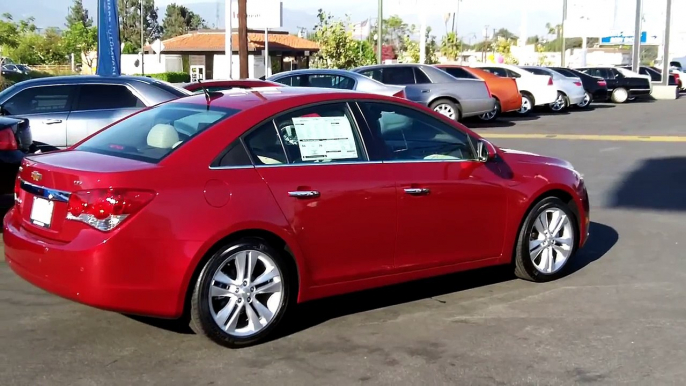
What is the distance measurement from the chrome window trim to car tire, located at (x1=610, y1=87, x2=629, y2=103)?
32868 millimetres

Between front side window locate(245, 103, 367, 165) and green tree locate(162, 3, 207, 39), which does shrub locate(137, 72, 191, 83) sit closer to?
front side window locate(245, 103, 367, 165)

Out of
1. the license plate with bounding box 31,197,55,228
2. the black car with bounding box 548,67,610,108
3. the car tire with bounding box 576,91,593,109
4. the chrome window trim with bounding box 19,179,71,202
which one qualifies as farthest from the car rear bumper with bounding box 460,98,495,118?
the license plate with bounding box 31,197,55,228

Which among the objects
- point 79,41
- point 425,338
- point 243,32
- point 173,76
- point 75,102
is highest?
point 79,41

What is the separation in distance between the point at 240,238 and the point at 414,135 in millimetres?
1638

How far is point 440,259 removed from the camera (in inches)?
238

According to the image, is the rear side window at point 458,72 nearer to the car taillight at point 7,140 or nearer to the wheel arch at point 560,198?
the car taillight at point 7,140

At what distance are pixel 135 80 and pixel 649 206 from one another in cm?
660

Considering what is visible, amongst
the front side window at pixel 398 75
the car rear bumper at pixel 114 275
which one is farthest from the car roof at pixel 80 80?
the front side window at pixel 398 75

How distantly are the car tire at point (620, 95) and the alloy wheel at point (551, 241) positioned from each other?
30113 mm

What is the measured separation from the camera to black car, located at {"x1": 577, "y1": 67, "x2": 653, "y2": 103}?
115 ft

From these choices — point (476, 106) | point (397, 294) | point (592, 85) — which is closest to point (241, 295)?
point (397, 294)

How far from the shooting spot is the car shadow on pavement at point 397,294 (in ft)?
19.1

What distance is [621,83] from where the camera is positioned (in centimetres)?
3503

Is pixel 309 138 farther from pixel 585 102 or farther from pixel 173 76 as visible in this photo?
pixel 173 76
